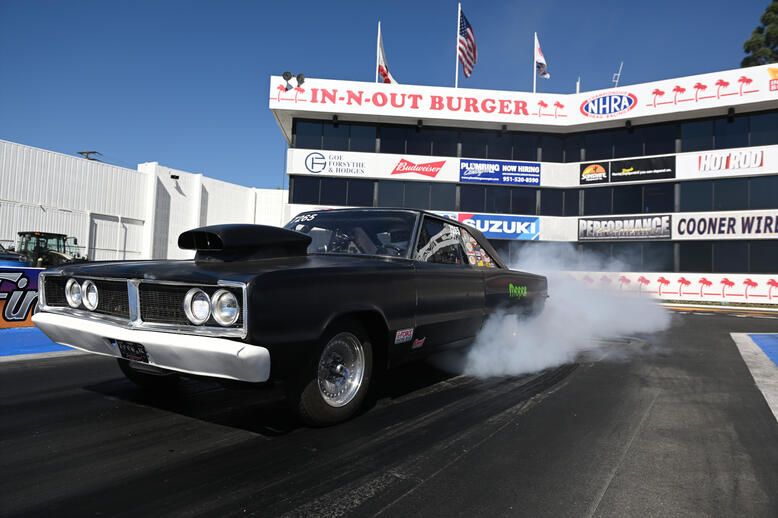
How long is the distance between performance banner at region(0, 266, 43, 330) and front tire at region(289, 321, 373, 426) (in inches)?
250

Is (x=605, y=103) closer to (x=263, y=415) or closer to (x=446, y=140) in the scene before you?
(x=446, y=140)

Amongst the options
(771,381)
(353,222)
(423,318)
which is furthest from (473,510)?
(771,381)

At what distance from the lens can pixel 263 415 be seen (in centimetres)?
327

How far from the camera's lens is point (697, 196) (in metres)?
23.2

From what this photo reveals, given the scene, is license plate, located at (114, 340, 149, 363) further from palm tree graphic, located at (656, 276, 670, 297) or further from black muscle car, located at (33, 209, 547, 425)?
palm tree graphic, located at (656, 276, 670, 297)

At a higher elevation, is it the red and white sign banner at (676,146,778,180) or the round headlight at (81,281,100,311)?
the red and white sign banner at (676,146,778,180)

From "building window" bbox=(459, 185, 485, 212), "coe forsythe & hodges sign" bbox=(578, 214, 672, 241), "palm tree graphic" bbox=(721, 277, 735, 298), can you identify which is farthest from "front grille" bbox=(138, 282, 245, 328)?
"palm tree graphic" bbox=(721, 277, 735, 298)

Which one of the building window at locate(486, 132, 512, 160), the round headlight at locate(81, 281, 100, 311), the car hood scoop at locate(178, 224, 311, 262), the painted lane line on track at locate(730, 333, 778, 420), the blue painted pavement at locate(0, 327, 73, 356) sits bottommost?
the blue painted pavement at locate(0, 327, 73, 356)

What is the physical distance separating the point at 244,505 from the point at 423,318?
192cm

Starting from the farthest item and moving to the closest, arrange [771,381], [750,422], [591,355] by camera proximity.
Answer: [591,355]
[771,381]
[750,422]

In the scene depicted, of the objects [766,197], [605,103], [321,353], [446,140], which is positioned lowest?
[321,353]

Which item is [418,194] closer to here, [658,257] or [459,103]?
[459,103]

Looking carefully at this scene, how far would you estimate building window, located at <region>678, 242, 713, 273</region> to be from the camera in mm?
22672

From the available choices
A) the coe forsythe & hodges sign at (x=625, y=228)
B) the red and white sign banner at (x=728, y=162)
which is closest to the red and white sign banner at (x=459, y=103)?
the red and white sign banner at (x=728, y=162)
